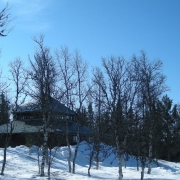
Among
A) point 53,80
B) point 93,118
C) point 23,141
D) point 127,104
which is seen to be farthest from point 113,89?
point 23,141

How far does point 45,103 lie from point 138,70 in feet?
31.2

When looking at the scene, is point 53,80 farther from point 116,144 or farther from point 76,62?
point 116,144

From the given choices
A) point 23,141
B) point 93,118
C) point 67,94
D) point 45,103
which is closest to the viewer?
point 45,103

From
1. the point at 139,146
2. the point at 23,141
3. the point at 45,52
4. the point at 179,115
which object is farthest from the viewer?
the point at 179,115

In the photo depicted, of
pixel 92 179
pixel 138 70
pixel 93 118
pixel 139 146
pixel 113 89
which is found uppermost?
pixel 138 70

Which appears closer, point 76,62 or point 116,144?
point 116,144

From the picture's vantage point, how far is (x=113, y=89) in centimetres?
1920

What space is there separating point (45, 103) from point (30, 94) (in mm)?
1333

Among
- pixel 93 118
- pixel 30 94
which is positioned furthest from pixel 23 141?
pixel 30 94

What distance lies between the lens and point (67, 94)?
968 inches

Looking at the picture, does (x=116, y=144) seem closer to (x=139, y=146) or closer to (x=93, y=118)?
(x=139, y=146)

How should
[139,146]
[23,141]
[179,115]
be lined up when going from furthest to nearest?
[179,115] → [23,141] → [139,146]

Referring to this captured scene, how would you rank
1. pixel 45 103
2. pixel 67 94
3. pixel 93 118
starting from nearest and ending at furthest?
pixel 45 103 < pixel 67 94 < pixel 93 118

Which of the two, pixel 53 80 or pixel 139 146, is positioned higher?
pixel 53 80
